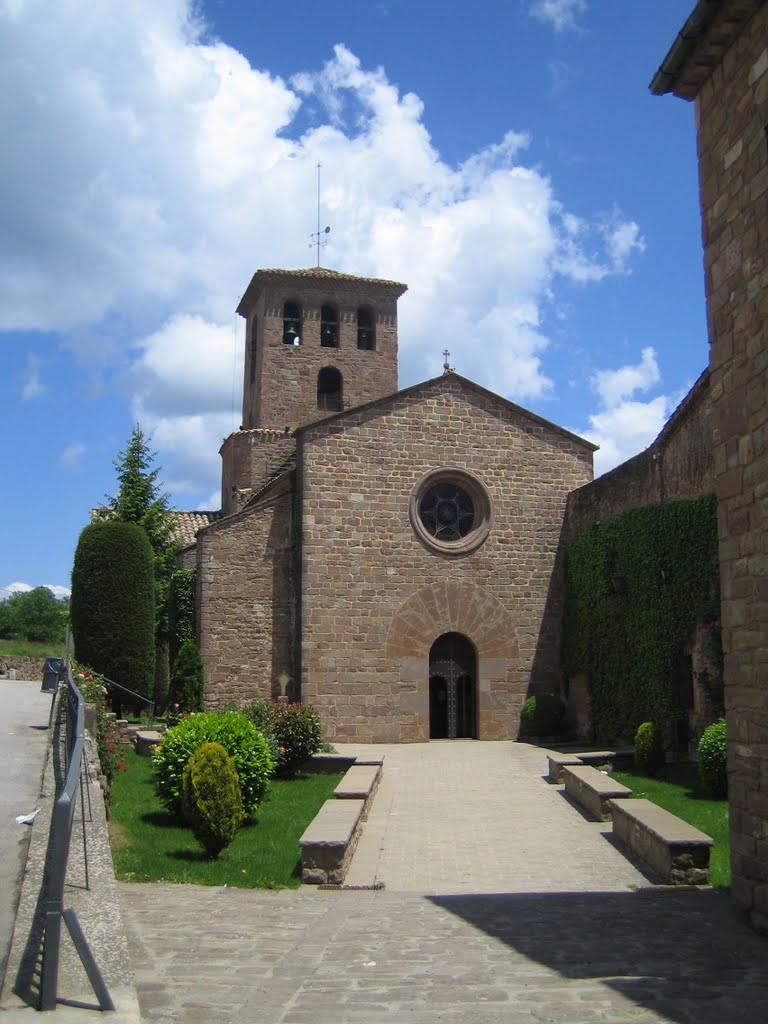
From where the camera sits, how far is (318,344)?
30422 mm

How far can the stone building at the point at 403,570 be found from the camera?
20.5 metres

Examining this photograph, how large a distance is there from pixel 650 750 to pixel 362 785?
Result: 539cm

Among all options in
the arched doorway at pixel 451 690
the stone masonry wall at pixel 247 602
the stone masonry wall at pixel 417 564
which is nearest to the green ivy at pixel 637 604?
the stone masonry wall at pixel 417 564

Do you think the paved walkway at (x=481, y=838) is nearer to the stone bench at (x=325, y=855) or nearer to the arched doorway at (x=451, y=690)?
the stone bench at (x=325, y=855)

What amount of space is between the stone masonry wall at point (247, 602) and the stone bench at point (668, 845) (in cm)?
1169

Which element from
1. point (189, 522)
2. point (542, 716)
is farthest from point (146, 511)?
point (542, 716)

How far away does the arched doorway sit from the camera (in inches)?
842

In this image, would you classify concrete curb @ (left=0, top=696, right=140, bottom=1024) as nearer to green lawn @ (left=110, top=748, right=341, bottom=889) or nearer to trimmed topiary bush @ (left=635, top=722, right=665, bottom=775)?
green lawn @ (left=110, top=748, right=341, bottom=889)

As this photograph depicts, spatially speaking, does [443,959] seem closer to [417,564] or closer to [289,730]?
[289,730]

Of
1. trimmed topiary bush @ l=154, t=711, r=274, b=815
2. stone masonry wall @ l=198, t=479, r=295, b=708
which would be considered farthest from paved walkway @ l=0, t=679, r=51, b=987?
stone masonry wall @ l=198, t=479, r=295, b=708

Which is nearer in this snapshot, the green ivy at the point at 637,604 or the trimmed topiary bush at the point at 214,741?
the trimmed topiary bush at the point at 214,741

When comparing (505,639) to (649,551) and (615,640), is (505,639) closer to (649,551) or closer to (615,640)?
(615,640)

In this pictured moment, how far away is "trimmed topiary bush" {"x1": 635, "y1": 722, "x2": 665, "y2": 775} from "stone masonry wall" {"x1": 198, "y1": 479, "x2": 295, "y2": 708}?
814 centimetres

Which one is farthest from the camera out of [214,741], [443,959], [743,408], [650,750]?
[650,750]
